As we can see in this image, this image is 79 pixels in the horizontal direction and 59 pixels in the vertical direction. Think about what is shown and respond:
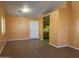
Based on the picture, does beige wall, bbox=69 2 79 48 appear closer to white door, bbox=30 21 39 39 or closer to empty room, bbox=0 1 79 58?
empty room, bbox=0 1 79 58

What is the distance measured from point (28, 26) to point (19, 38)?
1.30 metres

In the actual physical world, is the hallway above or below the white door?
below

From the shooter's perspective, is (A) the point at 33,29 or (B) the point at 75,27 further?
(A) the point at 33,29

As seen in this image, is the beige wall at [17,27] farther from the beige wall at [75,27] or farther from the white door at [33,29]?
the beige wall at [75,27]

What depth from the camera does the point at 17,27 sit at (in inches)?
368

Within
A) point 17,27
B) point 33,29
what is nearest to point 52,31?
point 33,29

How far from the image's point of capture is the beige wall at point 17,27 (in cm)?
900

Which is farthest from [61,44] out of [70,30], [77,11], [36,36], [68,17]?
[36,36]

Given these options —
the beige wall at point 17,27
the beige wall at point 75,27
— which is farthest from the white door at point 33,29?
the beige wall at point 75,27

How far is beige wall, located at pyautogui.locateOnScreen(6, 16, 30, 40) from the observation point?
29.5ft

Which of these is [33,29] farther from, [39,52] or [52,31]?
[39,52]

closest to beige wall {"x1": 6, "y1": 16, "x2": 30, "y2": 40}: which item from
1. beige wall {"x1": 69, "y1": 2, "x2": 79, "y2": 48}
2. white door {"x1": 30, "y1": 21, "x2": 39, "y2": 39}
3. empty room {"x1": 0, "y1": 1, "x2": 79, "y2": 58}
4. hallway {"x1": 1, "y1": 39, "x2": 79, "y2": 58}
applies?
empty room {"x1": 0, "y1": 1, "x2": 79, "y2": 58}

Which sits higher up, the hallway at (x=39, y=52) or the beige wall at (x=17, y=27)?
the beige wall at (x=17, y=27)

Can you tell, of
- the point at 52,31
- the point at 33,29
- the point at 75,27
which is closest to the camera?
Result: the point at 75,27
